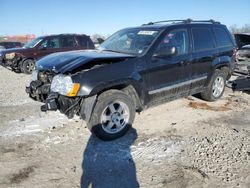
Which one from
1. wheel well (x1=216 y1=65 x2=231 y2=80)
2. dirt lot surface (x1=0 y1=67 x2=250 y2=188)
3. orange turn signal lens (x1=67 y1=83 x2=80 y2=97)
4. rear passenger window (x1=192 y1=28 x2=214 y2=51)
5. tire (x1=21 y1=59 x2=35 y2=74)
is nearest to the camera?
dirt lot surface (x1=0 y1=67 x2=250 y2=188)

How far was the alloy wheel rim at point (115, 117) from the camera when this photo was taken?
15.7 ft

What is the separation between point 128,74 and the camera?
4.86m

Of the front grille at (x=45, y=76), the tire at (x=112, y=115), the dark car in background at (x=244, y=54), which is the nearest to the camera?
the tire at (x=112, y=115)

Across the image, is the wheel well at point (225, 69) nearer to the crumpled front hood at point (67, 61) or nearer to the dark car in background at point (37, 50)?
the crumpled front hood at point (67, 61)

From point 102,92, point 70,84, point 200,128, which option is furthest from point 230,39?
point 70,84

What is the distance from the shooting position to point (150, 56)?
5180mm

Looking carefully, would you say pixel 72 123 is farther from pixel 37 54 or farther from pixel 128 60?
pixel 37 54

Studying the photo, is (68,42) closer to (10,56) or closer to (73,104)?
(10,56)

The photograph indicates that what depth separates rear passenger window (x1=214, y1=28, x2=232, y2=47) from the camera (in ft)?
22.4

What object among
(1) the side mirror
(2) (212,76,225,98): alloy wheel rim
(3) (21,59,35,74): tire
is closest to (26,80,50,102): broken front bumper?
(1) the side mirror

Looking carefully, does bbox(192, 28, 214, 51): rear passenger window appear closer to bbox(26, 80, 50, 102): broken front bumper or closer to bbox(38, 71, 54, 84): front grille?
bbox(38, 71, 54, 84): front grille

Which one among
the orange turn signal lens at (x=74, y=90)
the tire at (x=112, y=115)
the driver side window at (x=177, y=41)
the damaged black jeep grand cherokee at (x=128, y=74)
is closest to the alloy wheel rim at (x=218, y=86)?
the damaged black jeep grand cherokee at (x=128, y=74)

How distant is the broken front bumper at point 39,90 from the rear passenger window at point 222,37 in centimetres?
421

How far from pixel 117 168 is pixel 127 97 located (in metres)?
1.40
